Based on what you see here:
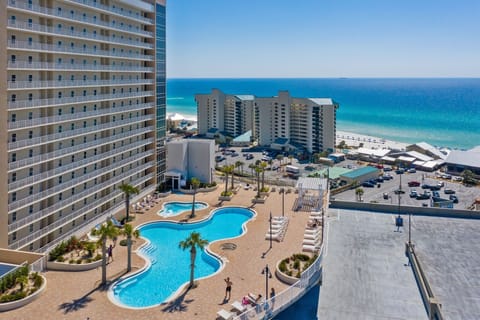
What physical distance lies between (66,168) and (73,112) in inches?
217

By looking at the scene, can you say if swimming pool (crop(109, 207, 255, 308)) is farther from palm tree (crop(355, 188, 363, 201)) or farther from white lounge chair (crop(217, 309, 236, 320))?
palm tree (crop(355, 188, 363, 201))

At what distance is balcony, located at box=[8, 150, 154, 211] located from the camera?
3124 cm

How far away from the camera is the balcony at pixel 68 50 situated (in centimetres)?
3058

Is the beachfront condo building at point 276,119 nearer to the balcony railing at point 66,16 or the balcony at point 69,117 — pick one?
the balcony at point 69,117

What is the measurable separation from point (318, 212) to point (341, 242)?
6.06m

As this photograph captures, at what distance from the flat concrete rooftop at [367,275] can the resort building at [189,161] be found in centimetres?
1989

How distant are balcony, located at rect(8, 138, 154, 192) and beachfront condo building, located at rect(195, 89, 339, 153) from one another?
168 feet

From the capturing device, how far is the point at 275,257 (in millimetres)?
33375

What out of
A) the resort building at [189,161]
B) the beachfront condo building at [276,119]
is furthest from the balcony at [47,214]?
the beachfront condo building at [276,119]

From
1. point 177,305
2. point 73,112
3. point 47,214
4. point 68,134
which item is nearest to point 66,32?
point 73,112

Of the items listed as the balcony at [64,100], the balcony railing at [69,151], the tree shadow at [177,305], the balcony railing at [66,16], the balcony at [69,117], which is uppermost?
the balcony railing at [66,16]

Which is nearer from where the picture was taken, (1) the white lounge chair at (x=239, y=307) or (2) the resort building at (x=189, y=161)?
(1) the white lounge chair at (x=239, y=307)

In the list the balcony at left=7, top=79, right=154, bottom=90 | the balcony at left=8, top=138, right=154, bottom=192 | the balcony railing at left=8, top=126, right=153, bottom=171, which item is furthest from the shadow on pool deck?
the balcony at left=7, top=79, right=154, bottom=90

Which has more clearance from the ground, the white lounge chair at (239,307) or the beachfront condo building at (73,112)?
the beachfront condo building at (73,112)
